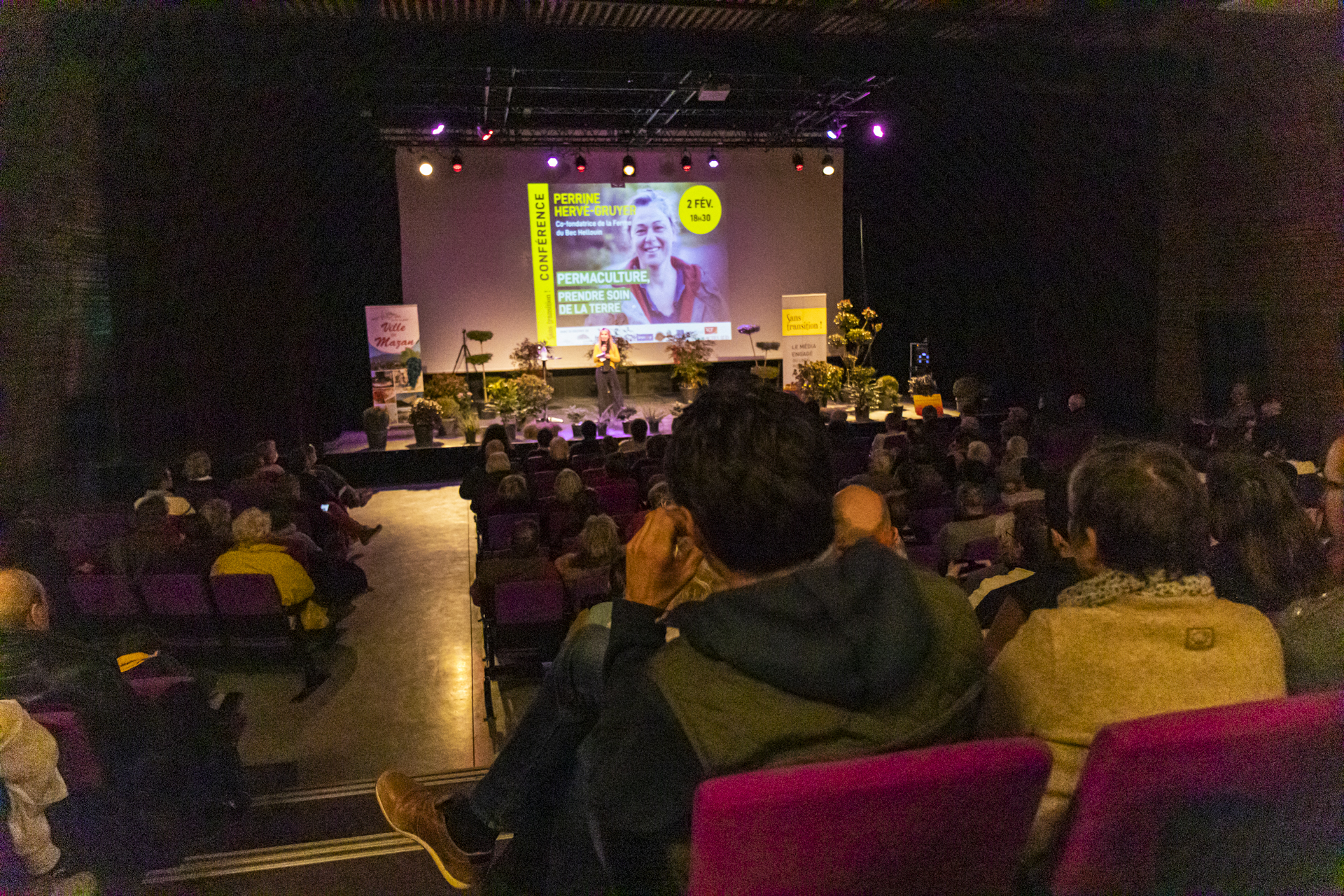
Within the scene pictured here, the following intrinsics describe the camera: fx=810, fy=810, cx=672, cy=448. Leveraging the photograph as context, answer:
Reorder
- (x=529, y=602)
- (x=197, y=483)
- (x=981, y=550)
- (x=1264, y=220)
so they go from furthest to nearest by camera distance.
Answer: (x=1264, y=220), (x=197, y=483), (x=981, y=550), (x=529, y=602)

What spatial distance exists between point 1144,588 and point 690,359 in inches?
466

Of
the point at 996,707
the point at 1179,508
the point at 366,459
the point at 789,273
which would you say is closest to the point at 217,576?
the point at 996,707

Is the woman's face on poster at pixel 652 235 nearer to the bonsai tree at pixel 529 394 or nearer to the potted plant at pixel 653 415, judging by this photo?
the potted plant at pixel 653 415

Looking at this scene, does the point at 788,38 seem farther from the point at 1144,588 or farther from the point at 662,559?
the point at 662,559

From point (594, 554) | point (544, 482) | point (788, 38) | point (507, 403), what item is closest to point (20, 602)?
point (594, 554)

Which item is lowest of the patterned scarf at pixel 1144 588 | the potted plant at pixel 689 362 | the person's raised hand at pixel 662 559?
the patterned scarf at pixel 1144 588

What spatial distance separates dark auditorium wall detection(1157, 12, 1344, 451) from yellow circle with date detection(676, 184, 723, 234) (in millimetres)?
6825

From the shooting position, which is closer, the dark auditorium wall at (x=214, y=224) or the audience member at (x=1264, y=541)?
the audience member at (x=1264, y=541)

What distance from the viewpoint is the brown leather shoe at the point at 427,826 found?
1.43m

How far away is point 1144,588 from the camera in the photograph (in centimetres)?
139

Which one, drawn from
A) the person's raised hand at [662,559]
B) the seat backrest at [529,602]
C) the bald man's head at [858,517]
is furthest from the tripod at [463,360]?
the person's raised hand at [662,559]

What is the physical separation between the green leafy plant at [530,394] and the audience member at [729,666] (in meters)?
9.74

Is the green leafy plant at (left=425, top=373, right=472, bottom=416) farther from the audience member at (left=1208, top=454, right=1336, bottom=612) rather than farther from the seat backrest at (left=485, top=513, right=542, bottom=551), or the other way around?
the audience member at (left=1208, top=454, right=1336, bottom=612)

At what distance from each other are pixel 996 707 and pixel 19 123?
7.49m
